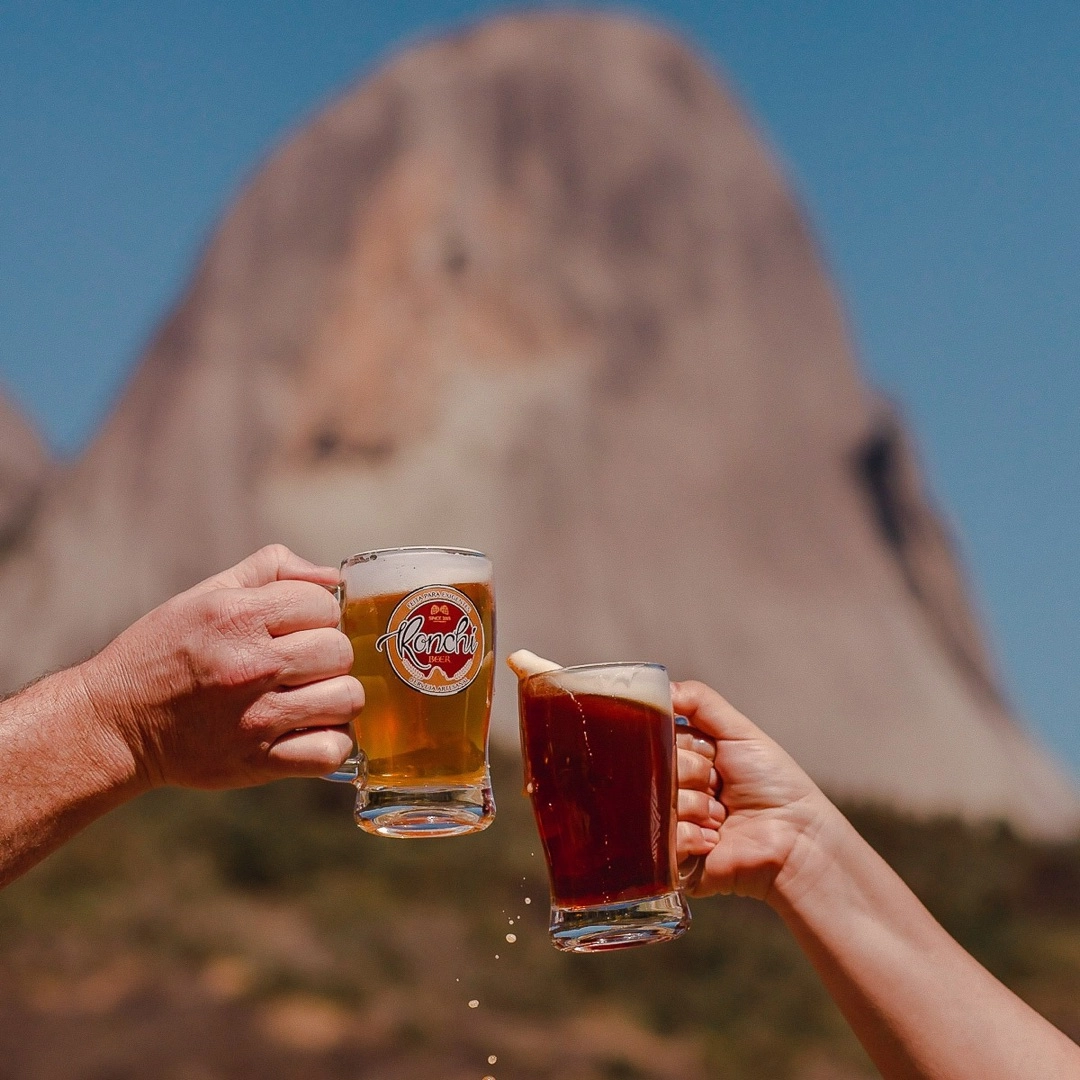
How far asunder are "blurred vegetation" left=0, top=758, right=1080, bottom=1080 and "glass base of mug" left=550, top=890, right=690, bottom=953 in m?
7.18

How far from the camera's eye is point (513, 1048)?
9078 millimetres

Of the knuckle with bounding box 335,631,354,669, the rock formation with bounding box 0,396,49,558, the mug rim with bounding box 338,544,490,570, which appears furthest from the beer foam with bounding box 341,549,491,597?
the rock formation with bounding box 0,396,49,558

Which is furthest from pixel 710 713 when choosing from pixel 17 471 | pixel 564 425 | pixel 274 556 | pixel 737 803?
pixel 17 471

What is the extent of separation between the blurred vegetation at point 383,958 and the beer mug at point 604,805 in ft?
23.6

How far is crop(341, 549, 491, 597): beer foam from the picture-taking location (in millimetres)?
1669

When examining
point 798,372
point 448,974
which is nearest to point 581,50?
point 798,372

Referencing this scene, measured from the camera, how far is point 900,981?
1853 mm

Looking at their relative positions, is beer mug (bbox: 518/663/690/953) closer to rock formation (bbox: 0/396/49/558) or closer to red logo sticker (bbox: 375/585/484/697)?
red logo sticker (bbox: 375/585/484/697)

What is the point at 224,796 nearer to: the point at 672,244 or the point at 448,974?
the point at 448,974

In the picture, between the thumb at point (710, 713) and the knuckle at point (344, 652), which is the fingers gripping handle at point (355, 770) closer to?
the knuckle at point (344, 652)

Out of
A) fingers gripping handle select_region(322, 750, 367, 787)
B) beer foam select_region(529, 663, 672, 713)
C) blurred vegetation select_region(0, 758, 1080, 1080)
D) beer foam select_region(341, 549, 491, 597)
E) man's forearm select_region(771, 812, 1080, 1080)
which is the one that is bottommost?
blurred vegetation select_region(0, 758, 1080, 1080)

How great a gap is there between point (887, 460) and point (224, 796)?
15.9 metres

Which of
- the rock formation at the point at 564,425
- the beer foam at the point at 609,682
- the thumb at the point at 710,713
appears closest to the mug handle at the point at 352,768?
the beer foam at the point at 609,682

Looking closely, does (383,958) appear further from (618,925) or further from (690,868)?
(618,925)
